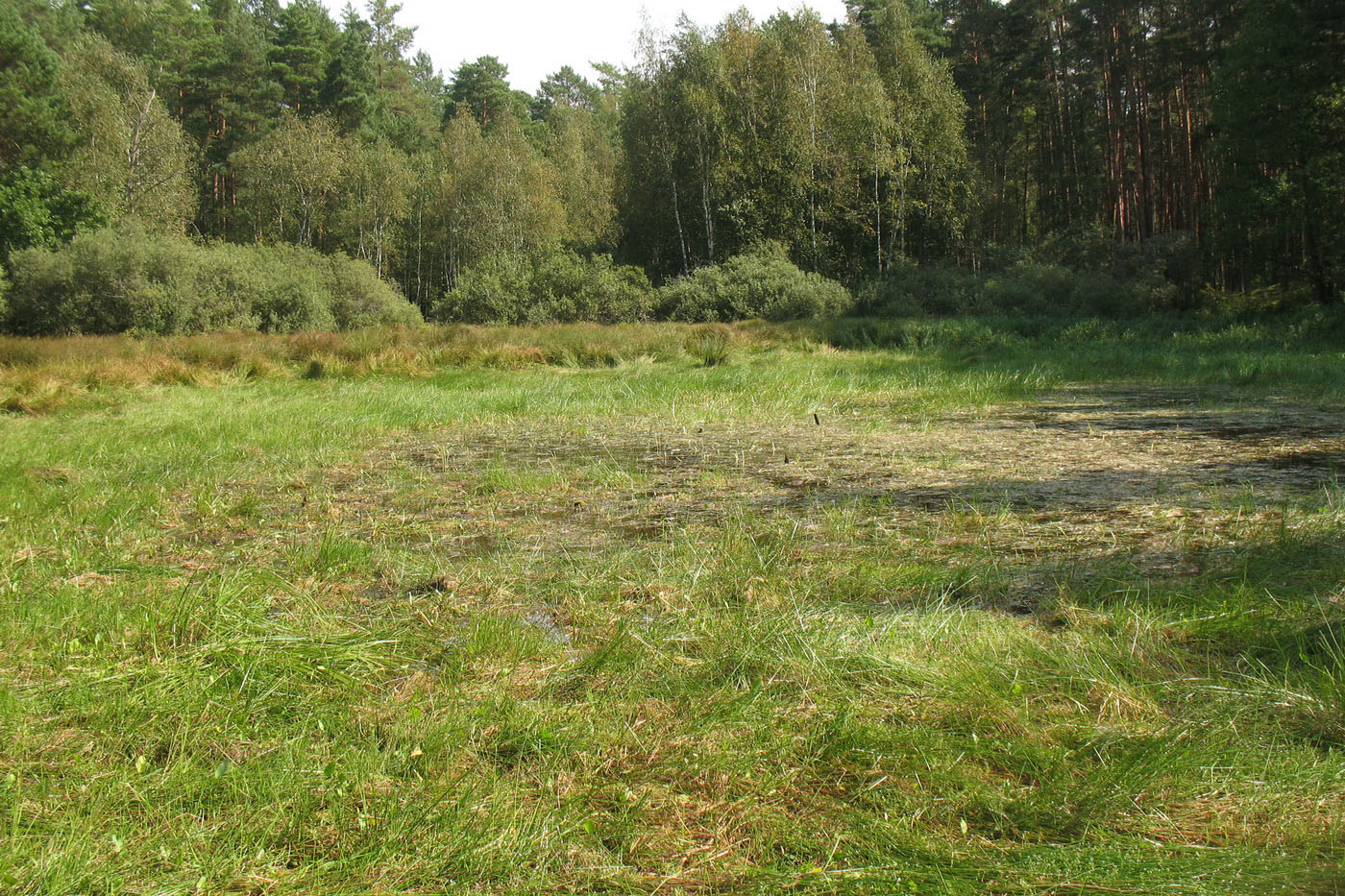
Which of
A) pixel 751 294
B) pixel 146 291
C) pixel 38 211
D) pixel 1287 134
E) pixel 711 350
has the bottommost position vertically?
pixel 711 350

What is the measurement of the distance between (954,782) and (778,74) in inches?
1185

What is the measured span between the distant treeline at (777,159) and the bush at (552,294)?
11 cm

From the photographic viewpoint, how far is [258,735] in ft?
6.59

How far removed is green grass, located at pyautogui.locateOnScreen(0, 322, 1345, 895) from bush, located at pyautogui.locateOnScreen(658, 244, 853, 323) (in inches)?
668

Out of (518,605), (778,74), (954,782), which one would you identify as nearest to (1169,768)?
(954,782)

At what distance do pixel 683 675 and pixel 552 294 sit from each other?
25341 mm

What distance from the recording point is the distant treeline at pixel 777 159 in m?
19.3

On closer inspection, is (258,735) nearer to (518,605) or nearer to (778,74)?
(518,605)

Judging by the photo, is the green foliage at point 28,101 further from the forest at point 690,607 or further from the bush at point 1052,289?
the bush at point 1052,289

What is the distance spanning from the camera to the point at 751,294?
2330 cm

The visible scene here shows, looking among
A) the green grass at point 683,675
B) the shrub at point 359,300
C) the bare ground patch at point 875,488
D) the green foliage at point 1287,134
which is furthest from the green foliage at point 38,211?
the green foliage at point 1287,134

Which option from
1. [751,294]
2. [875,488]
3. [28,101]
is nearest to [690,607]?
[875,488]

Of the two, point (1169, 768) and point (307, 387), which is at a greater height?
point (307, 387)

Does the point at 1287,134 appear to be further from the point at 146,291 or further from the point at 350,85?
the point at 350,85
